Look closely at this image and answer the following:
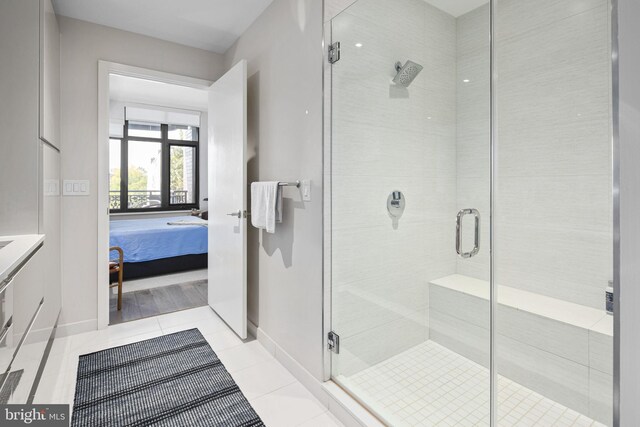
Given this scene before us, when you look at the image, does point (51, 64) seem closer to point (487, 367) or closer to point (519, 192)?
point (519, 192)

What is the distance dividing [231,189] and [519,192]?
1974mm

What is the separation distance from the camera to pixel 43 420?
1.32m

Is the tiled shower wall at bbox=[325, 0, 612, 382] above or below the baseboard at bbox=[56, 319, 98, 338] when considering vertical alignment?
above

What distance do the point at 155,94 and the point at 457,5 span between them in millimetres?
5234

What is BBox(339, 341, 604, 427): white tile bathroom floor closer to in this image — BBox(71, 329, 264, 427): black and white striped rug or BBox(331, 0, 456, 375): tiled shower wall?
BBox(331, 0, 456, 375): tiled shower wall

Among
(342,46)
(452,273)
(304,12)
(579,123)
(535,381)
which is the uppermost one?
(304,12)

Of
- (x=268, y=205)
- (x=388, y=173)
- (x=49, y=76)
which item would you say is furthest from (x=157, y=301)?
(x=388, y=173)

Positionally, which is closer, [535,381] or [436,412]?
[535,381]

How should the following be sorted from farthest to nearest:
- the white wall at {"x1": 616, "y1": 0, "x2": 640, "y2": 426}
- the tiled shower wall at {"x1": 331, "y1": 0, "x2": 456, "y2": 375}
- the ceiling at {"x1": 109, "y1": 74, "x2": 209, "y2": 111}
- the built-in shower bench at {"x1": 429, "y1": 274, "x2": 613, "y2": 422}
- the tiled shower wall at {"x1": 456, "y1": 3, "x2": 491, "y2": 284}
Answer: the ceiling at {"x1": 109, "y1": 74, "x2": 209, "y2": 111}
the tiled shower wall at {"x1": 331, "y1": 0, "x2": 456, "y2": 375}
the tiled shower wall at {"x1": 456, "y1": 3, "x2": 491, "y2": 284}
the built-in shower bench at {"x1": 429, "y1": 274, "x2": 613, "y2": 422}
the white wall at {"x1": 616, "y1": 0, "x2": 640, "y2": 426}

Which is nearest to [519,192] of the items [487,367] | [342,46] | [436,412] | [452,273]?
[452,273]

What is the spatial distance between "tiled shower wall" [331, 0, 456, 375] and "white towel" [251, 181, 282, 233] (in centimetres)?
43

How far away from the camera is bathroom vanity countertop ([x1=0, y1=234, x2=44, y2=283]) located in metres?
0.94

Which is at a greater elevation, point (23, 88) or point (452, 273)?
point (23, 88)

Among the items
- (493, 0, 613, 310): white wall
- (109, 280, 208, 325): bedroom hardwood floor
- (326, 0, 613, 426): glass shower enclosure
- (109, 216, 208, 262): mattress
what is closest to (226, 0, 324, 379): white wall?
(326, 0, 613, 426): glass shower enclosure
